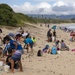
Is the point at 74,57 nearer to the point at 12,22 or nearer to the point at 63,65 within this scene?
the point at 63,65

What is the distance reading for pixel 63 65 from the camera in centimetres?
1577

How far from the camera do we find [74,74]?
13766mm

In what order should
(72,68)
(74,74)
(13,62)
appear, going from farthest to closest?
1. (72,68)
2. (74,74)
3. (13,62)

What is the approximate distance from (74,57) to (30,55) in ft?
9.10

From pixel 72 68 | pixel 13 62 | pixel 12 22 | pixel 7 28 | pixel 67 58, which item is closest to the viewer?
pixel 13 62

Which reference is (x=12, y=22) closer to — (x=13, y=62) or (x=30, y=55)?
(x=30, y=55)

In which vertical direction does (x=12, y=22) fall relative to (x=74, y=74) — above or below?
above

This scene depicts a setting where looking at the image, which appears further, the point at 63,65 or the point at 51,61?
the point at 51,61

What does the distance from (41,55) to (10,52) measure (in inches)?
224


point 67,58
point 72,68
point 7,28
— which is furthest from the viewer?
point 7,28

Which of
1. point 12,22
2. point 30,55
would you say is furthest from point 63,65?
point 12,22

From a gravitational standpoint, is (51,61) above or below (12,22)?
below

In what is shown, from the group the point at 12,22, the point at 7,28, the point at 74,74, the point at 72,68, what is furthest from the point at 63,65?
the point at 12,22

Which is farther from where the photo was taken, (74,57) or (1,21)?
(1,21)
